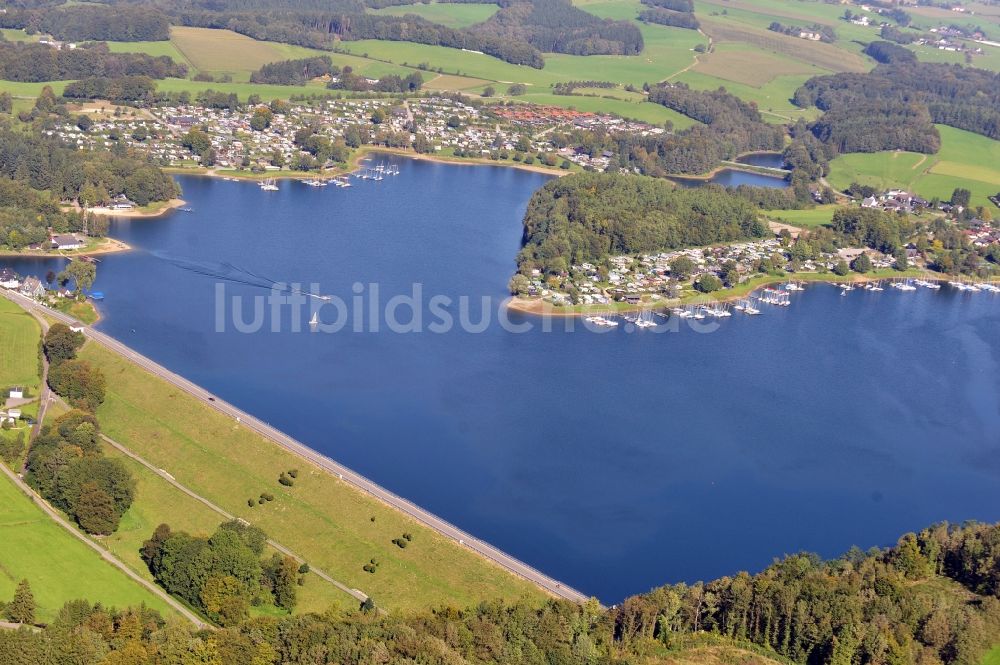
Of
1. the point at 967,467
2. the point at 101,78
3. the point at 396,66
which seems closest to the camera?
the point at 967,467

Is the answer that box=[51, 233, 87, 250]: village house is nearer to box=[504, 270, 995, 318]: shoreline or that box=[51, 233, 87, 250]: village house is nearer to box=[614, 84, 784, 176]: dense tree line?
box=[504, 270, 995, 318]: shoreline

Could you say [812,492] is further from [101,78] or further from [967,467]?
[101,78]

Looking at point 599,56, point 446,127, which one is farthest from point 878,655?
point 599,56

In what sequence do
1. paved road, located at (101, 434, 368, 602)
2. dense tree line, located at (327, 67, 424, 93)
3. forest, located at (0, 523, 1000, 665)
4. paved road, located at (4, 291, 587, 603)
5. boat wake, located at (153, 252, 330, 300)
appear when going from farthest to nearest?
dense tree line, located at (327, 67, 424, 93), boat wake, located at (153, 252, 330, 300), paved road, located at (4, 291, 587, 603), paved road, located at (101, 434, 368, 602), forest, located at (0, 523, 1000, 665)

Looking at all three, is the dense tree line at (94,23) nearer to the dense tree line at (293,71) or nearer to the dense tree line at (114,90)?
the dense tree line at (293,71)

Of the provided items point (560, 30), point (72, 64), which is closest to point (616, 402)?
point (72, 64)

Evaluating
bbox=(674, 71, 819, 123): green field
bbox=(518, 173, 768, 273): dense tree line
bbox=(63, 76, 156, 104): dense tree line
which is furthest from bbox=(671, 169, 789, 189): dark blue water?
bbox=(63, 76, 156, 104): dense tree line
